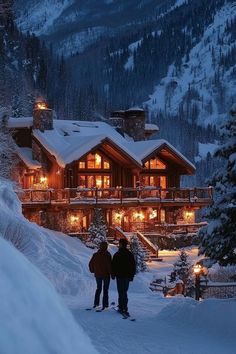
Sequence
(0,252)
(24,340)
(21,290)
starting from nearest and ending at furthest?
(24,340) < (21,290) < (0,252)

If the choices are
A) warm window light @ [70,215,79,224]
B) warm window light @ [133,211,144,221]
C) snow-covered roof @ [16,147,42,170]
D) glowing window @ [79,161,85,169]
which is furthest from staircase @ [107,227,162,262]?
snow-covered roof @ [16,147,42,170]

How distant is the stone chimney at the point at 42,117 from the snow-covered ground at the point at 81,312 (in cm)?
1186

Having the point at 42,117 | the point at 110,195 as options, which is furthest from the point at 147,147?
the point at 42,117

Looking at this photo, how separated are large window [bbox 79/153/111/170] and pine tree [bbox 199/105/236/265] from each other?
27.9 meters

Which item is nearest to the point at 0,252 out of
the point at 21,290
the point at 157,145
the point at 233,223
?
the point at 21,290

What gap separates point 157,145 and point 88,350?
36.7 meters

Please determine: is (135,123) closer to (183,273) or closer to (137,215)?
(137,215)

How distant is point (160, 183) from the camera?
141 ft

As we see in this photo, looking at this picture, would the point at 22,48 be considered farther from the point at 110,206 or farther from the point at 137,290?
the point at 137,290

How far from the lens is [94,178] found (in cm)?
4000

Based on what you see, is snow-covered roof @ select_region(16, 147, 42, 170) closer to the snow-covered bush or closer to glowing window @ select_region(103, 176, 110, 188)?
glowing window @ select_region(103, 176, 110, 188)

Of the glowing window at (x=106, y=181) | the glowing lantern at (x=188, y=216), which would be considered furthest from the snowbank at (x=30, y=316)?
the glowing window at (x=106, y=181)

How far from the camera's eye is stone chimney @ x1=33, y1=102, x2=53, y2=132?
40375mm

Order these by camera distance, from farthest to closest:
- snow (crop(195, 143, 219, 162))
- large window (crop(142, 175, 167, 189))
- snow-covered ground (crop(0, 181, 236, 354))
→ snow (crop(195, 143, 219, 162)), large window (crop(142, 175, 167, 189)), snow-covered ground (crop(0, 181, 236, 354))
